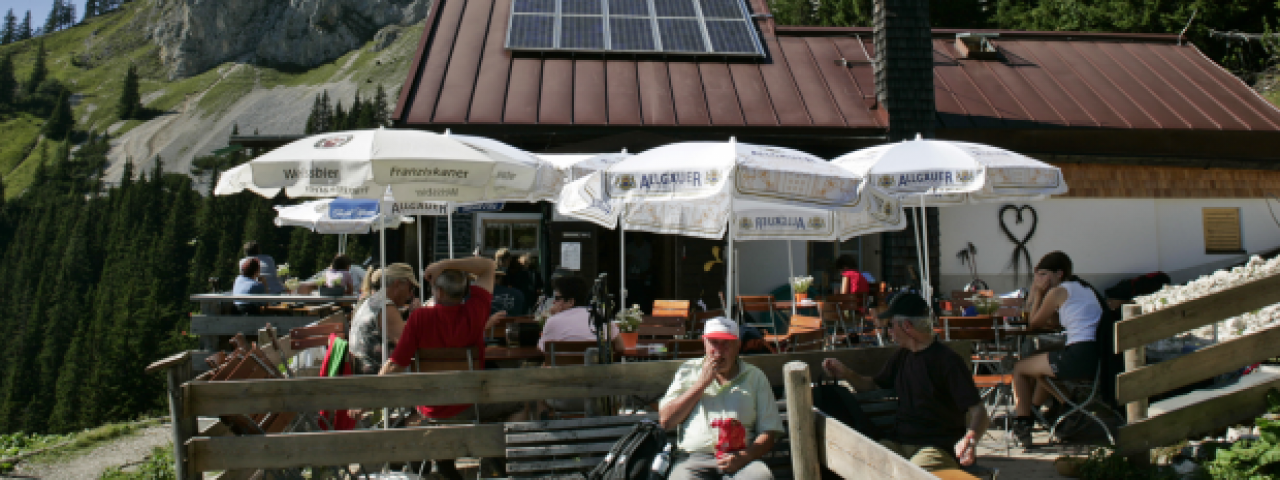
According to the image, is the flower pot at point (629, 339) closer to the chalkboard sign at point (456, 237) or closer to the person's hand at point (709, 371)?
the person's hand at point (709, 371)

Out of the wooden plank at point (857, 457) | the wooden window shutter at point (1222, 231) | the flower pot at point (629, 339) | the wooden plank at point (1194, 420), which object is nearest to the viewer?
the wooden plank at point (857, 457)

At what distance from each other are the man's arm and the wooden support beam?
1397 millimetres

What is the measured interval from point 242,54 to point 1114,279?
165114 millimetres

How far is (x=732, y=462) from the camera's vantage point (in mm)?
3980

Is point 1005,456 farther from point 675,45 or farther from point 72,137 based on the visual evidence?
point 72,137

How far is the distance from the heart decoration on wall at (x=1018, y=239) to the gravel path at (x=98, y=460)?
11.6 metres

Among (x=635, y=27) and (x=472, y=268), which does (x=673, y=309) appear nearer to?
(x=472, y=268)

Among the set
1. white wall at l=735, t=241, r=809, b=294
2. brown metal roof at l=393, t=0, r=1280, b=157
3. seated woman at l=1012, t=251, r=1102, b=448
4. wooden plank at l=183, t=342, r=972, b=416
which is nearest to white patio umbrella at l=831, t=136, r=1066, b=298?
seated woman at l=1012, t=251, r=1102, b=448

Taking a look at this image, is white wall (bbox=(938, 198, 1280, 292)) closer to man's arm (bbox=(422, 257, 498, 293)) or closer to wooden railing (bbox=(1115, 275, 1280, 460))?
wooden railing (bbox=(1115, 275, 1280, 460))

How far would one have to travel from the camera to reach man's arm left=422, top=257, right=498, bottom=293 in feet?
18.4

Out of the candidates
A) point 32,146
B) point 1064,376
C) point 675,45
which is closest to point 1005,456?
point 1064,376

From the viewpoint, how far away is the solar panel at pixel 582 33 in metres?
13.8

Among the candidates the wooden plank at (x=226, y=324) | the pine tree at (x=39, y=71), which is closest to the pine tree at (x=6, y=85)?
the pine tree at (x=39, y=71)

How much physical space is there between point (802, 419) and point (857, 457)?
36cm
